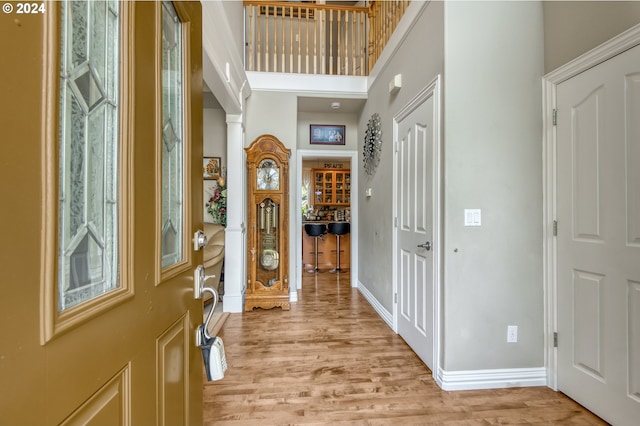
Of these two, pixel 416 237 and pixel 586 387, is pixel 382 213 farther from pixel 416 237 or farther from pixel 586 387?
pixel 586 387

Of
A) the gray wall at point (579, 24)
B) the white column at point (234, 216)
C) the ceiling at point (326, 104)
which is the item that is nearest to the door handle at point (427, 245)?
the gray wall at point (579, 24)

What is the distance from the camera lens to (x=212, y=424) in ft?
5.20

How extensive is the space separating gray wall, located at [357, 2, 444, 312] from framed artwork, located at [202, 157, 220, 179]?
6.74ft

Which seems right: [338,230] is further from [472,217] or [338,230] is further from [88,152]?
[88,152]

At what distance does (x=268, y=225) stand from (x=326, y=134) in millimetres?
1789

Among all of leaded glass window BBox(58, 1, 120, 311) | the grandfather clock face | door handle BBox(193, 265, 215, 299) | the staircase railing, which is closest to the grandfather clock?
the grandfather clock face

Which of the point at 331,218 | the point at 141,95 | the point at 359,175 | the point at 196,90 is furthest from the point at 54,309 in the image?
the point at 331,218

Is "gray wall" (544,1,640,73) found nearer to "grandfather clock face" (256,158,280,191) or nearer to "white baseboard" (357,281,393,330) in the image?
"white baseboard" (357,281,393,330)

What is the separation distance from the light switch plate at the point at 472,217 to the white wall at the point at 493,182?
0.03 metres

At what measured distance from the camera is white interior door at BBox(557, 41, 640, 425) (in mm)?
1487

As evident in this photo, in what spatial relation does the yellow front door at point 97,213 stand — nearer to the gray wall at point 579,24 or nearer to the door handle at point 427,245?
the door handle at point 427,245

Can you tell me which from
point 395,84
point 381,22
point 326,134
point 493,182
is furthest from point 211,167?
point 493,182

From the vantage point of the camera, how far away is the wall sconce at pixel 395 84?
263cm

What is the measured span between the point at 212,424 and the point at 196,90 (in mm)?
1699
